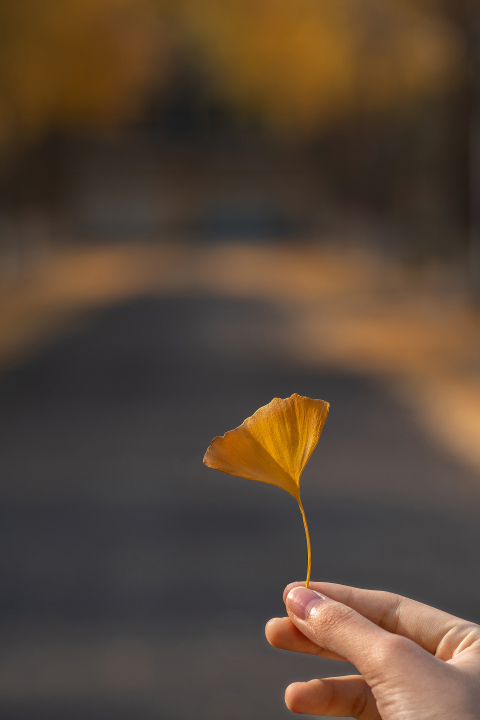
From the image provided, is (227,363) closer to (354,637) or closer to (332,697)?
(332,697)

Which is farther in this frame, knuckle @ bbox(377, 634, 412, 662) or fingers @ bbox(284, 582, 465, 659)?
fingers @ bbox(284, 582, 465, 659)

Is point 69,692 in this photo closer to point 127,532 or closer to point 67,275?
point 127,532

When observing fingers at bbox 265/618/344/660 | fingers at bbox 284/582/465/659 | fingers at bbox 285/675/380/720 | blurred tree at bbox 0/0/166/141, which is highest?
blurred tree at bbox 0/0/166/141

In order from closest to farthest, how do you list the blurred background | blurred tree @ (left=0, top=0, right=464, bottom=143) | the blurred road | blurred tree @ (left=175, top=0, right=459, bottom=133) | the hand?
the hand < the blurred road < the blurred background < blurred tree @ (left=175, top=0, right=459, bottom=133) < blurred tree @ (left=0, top=0, right=464, bottom=143)

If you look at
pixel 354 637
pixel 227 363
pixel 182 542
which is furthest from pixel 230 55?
pixel 354 637

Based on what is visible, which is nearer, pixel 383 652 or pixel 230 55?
pixel 383 652

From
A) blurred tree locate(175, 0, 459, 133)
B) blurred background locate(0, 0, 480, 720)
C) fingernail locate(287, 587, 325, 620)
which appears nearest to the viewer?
fingernail locate(287, 587, 325, 620)

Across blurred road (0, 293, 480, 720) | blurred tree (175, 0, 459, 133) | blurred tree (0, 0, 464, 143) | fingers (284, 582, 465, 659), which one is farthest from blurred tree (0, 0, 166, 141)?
fingers (284, 582, 465, 659)

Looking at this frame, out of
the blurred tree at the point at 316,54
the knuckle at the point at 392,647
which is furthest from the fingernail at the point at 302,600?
the blurred tree at the point at 316,54

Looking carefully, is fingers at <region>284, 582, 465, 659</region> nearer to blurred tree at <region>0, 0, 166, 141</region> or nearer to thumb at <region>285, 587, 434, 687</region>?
thumb at <region>285, 587, 434, 687</region>
